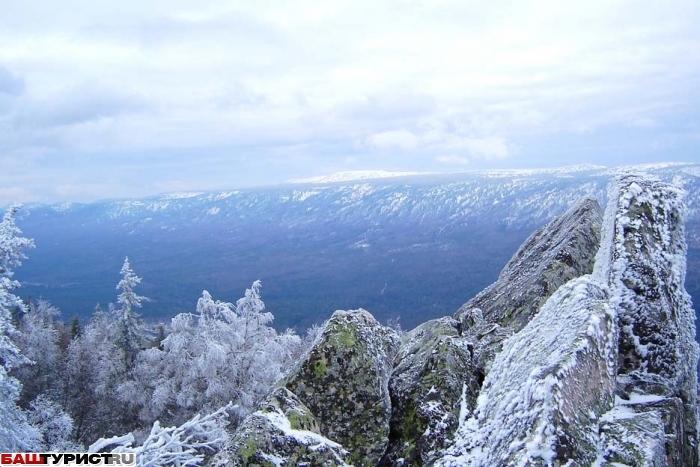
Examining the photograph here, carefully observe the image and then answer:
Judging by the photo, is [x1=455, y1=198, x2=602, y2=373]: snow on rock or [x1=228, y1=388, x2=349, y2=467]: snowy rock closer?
[x1=228, y1=388, x2=349, y2=467]: snowy rock

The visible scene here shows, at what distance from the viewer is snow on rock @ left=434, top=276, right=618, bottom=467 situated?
21.9 ft

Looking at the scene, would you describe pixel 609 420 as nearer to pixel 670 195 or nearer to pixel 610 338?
pixel 610 338

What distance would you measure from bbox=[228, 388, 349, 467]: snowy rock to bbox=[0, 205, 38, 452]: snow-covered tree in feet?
54.1

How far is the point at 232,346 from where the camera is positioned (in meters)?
35.3

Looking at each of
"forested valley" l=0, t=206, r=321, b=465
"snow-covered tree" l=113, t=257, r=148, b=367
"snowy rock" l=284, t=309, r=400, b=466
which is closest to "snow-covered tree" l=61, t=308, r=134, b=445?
"forested valley" l=0, t=206, r=321, b=465

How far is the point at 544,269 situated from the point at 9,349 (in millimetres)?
22104

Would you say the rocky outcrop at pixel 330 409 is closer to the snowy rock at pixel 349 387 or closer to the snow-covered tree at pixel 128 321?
the snowy rock at pixel 349 387

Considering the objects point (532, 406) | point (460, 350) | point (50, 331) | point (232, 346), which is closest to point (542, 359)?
point (532, 406)

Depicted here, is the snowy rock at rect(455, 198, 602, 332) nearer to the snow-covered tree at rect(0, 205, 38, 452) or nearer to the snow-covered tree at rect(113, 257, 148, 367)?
the snow-covered tree at rect(0, 205, 38, 452)

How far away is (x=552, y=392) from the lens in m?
6.88

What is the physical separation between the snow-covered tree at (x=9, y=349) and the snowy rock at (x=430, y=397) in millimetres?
18012

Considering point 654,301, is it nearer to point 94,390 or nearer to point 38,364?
point 94,390

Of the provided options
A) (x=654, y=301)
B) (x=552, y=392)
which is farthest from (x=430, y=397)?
(x=654, y=301)

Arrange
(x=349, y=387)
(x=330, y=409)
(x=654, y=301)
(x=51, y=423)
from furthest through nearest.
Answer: (x=51, y=423), (x=349, y=387), (x=330, y=409), (x=654, y=301)
